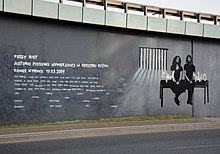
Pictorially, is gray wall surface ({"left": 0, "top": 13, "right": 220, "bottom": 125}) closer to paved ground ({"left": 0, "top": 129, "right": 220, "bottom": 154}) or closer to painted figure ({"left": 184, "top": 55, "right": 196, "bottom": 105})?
painted figure ({"left": 184, "top": 55, "right": 196, "bottom": 105})

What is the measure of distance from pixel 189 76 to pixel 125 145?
32.3ft

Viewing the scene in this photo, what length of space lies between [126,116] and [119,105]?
634 mm

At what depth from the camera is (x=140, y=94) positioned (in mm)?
18375

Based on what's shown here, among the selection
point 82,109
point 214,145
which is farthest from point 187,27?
point 214,145

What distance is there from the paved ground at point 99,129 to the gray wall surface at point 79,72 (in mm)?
1669

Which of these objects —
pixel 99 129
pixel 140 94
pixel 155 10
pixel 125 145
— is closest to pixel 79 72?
pixel 140 94

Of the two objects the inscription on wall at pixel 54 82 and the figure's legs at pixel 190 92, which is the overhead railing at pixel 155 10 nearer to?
the inscription on wall at pixel 54 82

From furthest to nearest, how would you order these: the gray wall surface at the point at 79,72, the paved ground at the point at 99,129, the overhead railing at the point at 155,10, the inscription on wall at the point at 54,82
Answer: the overhead railing at the point at 155,10
the inscription on wall at the point at 54,82
the gray wall surface at the point at 79,72
the paved ground at the point at 99,129

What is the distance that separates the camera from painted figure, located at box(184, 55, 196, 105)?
19.9 metres

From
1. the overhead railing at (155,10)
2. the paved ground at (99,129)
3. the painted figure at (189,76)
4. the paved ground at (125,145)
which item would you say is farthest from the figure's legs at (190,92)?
the paved ground at (125,145)

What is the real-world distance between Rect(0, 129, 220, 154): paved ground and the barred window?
5.66m

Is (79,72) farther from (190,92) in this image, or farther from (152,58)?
(190,92)

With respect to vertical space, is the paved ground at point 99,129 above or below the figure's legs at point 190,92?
below

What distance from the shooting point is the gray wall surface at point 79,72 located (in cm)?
1502
